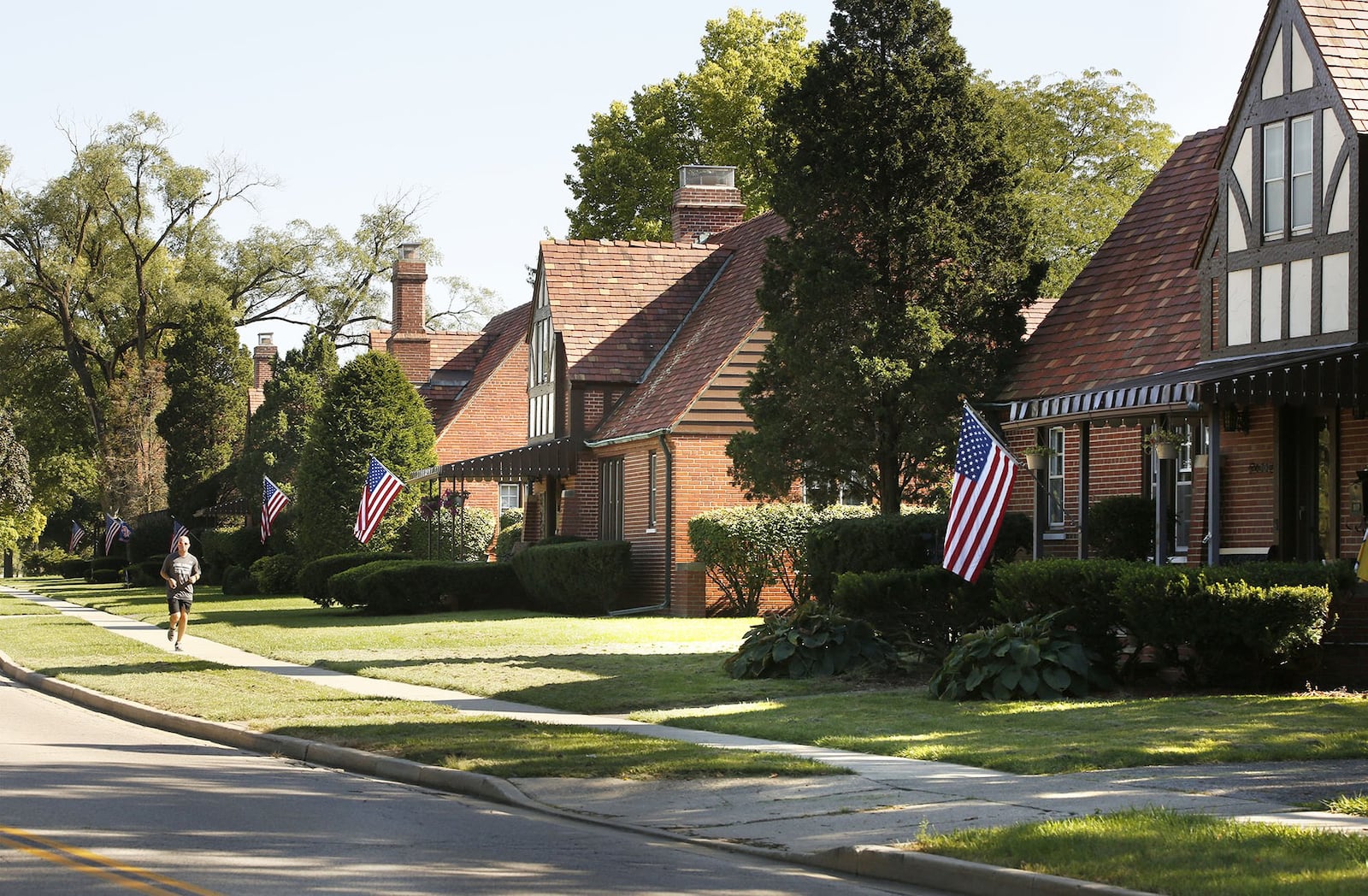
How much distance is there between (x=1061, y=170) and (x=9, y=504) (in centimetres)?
4645

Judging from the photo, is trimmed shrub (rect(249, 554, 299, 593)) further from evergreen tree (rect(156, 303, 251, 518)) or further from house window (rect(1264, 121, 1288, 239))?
house window (rect(1264, 121, 1288, 239))

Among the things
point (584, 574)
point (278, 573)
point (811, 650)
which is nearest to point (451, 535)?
point (278, 573)

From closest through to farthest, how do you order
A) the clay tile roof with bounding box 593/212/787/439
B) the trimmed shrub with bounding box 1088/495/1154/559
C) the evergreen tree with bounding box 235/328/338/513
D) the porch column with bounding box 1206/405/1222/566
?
the porch column with bounding box 1206/405/1222/566
the trimmed shrub with bounding box 1088/495/1154/559
the clay tile roof with bounding box 593/212/787/439
the evergreen tree with bounding box 235/328/338/513

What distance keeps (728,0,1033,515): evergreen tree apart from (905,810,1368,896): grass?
1307 centimetres

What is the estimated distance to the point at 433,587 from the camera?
34500 mm

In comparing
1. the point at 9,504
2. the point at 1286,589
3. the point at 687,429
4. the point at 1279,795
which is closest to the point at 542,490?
the point at 687,429

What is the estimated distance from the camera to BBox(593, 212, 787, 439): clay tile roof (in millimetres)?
33656

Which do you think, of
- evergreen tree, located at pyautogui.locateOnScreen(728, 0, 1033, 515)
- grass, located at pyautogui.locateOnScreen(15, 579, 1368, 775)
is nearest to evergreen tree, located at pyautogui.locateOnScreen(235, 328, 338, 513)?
grass, located at pyautogui.locateOnScreen(15, 579, 1368, 775)

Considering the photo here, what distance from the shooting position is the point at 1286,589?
16.2 m

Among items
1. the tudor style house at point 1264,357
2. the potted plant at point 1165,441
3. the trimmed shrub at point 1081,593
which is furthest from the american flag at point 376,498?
the trimmed shrub at point 1081,593

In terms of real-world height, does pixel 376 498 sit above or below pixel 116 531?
above

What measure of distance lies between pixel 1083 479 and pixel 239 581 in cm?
3136

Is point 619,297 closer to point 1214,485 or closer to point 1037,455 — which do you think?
point 1037,455

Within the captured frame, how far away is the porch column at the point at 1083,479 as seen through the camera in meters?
20.9
